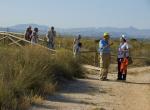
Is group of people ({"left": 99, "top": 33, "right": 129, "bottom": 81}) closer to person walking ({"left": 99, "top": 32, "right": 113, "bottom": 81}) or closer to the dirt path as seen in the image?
person walking ({"left": 99, "top": 32, "right": 113, "bottom": 81})

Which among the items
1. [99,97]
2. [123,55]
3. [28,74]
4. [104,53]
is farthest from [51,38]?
[28,74]

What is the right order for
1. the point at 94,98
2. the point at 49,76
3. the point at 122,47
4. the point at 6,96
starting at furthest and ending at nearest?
the point at 122,47 → the point at 49,76 → the point at 94,98 → the point at 6,96

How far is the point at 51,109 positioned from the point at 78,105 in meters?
1.19

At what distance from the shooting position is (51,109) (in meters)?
13.1

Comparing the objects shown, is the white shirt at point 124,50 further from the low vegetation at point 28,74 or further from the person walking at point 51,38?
the person walking at point 51,38

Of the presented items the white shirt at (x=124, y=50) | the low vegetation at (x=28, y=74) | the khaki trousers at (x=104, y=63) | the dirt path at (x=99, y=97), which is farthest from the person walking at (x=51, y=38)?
the dirt path at (x=99, y=97)

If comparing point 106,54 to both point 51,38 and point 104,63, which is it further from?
point 51,38

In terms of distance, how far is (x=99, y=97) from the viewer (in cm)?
1598

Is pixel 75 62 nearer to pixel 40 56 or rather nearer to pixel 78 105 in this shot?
pixel 40 56

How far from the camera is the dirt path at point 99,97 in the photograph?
13977mm

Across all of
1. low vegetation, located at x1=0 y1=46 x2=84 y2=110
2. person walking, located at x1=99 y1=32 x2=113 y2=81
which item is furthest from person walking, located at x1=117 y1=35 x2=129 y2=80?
low vegetation, located at x1=0 y1=46 x2=84 y2=110

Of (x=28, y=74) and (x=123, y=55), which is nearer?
(x=28, y=74)

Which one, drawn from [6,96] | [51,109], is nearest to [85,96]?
[51,109]

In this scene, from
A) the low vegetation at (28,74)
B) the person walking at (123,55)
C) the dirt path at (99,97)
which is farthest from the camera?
the person walking at (123,55)
